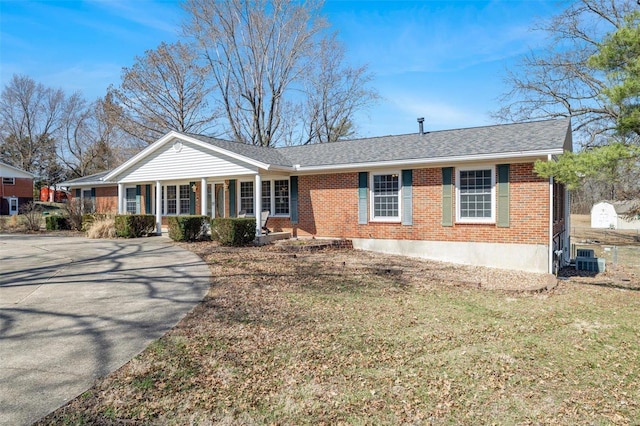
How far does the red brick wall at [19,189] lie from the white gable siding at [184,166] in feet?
86.5

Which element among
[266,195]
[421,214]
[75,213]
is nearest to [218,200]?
[266,195]

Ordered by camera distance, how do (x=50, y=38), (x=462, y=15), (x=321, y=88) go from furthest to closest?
(x=321, y=88) → (x=462, y=15) → (x=50, y=38)

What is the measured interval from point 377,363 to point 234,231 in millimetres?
9307

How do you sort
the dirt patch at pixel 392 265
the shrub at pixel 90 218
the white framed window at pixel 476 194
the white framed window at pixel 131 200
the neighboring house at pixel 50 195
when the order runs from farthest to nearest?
the neighboring house at pixel 50 195 < the white framed window at pixel 131 200 < the shrub at pixel 90 218 < the white framed window at pixel 476 194 < the dirt patch at pixel 392 265

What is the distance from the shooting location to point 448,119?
83.0 feet

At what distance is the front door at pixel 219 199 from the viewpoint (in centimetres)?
1692

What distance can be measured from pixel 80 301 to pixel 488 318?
644 cm

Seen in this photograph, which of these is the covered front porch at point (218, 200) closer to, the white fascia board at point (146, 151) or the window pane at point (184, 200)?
the window pane at point (184, 200)

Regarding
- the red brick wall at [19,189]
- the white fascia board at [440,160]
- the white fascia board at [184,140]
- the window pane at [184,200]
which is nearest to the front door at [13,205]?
the red brick wall at [19,189]

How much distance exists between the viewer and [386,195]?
1289 centimetres

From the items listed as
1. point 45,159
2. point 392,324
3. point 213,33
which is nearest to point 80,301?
point 392,324

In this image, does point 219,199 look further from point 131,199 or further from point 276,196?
point 131,199

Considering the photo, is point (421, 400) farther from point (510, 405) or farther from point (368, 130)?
point (368, 130)

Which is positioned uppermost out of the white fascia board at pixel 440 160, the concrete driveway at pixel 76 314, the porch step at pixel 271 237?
the white fascia board at pixel 440 160
